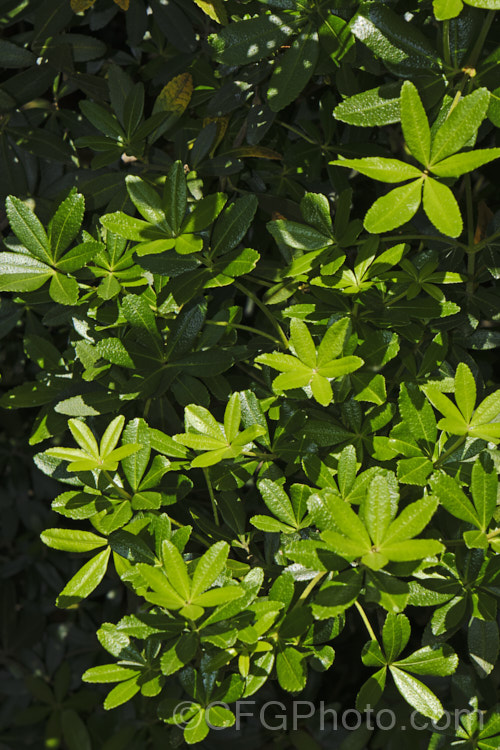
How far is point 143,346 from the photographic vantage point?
1006 mm

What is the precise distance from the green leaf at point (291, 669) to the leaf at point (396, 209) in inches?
21.2

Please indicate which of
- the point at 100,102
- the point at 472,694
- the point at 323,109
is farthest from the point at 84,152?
the point at 472,694

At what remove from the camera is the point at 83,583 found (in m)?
0.91

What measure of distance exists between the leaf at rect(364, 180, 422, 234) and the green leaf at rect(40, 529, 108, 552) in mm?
534

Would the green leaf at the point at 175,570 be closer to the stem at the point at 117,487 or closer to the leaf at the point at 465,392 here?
the stem at the point at 117,487

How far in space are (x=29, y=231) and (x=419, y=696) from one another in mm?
822

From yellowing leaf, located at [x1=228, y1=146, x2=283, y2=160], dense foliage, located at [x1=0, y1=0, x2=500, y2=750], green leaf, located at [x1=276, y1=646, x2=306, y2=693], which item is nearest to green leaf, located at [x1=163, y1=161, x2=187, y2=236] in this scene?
dense foliage, located at [x1=0, y1=0, x2=500, y2=750]

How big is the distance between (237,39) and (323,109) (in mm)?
267

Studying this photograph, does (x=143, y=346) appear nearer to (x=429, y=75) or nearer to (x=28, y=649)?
(x=429, y=75)

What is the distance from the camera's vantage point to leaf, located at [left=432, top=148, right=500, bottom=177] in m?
0.75

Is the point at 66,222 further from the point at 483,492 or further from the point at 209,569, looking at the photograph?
the point at 483,492

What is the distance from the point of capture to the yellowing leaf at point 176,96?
3.85ft

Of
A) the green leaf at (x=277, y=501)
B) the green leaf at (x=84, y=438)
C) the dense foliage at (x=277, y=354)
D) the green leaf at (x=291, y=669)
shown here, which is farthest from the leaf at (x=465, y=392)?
the green leaf at (x=84, y=438)
